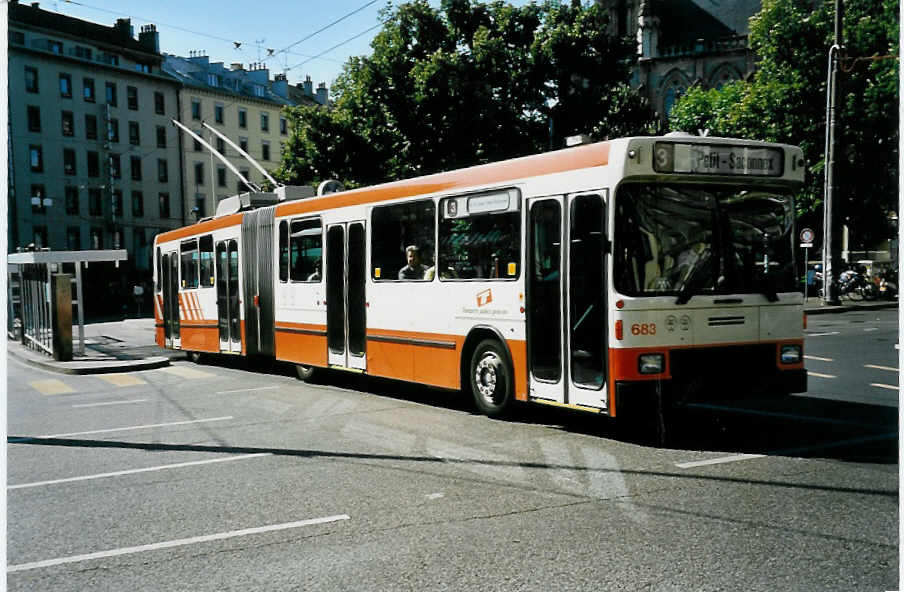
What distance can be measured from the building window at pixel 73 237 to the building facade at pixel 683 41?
42.4 metres

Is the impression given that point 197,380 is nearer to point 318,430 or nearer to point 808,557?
point 318,430

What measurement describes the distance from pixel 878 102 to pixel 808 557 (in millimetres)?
22855

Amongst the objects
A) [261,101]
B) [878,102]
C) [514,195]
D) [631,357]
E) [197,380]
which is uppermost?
[261,101]

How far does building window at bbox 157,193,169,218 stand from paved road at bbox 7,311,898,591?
51.7 meters

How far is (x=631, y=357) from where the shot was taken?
7812mm

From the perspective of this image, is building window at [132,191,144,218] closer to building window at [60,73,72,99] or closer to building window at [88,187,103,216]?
building window at [88,187,103,216]

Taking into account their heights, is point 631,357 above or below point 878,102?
below

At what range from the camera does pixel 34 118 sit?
40812 mm

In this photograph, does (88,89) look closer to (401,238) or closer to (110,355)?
(110,355)

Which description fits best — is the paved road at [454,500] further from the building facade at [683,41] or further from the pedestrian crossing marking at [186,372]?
the building facade at [683,41]

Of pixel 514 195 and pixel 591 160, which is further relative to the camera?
pixel 514 195

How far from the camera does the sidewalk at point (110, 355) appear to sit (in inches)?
676

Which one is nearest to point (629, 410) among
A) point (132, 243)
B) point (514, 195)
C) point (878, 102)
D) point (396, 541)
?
point (514, 195)

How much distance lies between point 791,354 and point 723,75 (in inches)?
Answer: 2707
